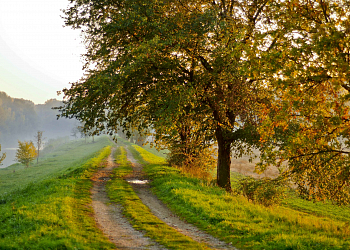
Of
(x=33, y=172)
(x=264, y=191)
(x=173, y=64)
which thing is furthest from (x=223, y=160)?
(x=33, y=172)

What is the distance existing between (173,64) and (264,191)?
9.61 metres

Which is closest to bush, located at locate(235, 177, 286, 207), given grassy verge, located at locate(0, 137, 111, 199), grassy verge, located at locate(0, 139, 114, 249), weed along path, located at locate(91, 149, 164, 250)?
weed along path, located at locate(91, 149, 164, 250)

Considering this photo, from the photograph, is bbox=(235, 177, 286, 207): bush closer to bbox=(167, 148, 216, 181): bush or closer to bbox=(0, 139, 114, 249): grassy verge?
bbox=(167, 148, 216, 181): bush

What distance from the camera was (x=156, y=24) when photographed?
1516 cm

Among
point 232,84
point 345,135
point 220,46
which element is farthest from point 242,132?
point 345,135

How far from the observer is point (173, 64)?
16.4 metres

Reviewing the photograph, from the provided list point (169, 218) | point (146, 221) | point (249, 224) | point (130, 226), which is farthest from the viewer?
point (169, 218)

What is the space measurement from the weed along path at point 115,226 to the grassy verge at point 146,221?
310mm

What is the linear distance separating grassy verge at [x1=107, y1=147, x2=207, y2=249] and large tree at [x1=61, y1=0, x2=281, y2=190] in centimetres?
476

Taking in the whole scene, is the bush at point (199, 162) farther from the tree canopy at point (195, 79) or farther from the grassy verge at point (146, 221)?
the grassy verge at point (146, 221)

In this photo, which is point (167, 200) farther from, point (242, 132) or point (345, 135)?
point (345, 135)

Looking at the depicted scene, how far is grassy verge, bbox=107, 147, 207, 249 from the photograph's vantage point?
8.66 meters

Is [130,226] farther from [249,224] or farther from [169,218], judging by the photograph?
[249,224]

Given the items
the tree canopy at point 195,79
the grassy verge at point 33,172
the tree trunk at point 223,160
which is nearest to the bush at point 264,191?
the tree canopy at point 195,79
